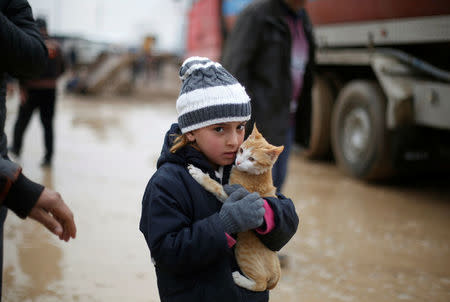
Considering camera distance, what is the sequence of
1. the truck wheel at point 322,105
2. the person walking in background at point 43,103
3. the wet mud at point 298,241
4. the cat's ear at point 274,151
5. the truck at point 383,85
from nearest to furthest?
the cat's ear at point 274,151 < the wet mud at point 298,241 < the truck at point 383,85 < the person walking in background at point 43,103 < the truck wheel at point 322,105

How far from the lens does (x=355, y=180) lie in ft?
19.9

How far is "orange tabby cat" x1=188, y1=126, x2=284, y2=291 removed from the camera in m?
1.56

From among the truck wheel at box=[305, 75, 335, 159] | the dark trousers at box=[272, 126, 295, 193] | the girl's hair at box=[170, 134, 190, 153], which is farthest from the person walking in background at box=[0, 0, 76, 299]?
the truck wheel at box=[305, 75, 335, 159]

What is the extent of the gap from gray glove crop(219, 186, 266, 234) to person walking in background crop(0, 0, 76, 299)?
1.65 ft

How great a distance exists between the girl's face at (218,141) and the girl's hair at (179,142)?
0.08 feet

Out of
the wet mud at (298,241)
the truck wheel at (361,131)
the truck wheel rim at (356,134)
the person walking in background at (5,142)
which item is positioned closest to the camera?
the person walking in background at (5,142)

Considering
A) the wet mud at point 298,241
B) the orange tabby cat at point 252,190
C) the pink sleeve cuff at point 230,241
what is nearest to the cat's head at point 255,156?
the orange tabby cat at point 252,190

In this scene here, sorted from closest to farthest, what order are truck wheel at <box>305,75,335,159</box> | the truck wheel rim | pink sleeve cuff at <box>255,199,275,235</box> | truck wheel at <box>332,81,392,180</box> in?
pink sleeve cuff at <box>255,199,275,235</box> → truck wheel at <box>332,81,392,180</box> → the truck wheel rim → truck wheel at <box>305,75,335,159</box>

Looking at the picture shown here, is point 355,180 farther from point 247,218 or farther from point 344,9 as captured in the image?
point 247,218

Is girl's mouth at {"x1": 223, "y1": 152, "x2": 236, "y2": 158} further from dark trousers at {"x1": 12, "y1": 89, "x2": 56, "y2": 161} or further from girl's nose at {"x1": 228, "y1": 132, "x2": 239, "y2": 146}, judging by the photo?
dark trousers at {"x1": 12, "y1": 89, "x2": 56, "y2": 161}

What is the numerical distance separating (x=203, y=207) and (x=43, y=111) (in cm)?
506

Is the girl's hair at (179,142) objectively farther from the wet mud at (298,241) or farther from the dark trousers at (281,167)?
the dark trousers at (281,167)

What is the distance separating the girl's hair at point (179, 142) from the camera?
160cm

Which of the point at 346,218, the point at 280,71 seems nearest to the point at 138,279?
the point at 280,71
